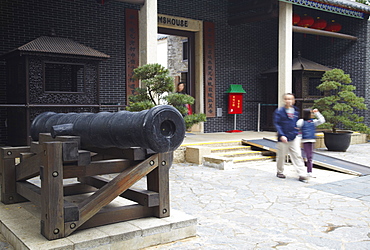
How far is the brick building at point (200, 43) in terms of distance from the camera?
8.42 m

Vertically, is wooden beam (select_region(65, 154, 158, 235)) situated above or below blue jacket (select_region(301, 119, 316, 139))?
below

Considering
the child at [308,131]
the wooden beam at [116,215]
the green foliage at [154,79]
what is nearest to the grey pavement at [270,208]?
the wooden beam at [116,215]

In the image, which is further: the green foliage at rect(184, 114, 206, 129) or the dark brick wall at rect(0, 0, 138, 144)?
the dark brick wall at rect(0, 0, 138, 144)

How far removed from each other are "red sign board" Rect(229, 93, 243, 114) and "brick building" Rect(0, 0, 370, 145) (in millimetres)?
221

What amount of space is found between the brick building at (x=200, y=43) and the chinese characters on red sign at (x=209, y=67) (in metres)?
0.03

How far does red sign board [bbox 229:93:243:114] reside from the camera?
42.0ft

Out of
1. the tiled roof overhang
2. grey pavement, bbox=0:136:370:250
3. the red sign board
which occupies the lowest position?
grey pavement, bbox=0:136:370:250

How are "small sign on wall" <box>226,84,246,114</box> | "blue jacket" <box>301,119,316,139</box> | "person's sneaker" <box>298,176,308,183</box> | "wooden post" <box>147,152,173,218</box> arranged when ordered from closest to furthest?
1. "wooden post" <box>147,152,173,218</box>
2. "person's sneaker" <box>298,176,308,183</box>
3. "blue jacket" <box>301,119,316,139</box>
4. "small sign on wall" <box>226,84,246,114</box>

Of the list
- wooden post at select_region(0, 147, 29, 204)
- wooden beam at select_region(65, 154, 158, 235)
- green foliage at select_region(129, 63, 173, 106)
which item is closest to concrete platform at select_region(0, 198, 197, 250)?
wooden beam at select_region(65, 154, 158, 235)

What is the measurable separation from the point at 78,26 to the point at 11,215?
271 inches

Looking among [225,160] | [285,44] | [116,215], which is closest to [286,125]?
[225,160]

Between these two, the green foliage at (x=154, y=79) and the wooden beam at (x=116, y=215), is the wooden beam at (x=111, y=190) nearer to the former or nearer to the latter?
the wooden beam at (x=116, y=215)

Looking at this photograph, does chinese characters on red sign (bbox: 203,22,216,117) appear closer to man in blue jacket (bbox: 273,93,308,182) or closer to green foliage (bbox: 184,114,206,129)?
green foliage (bbox: 184,114,206,129)

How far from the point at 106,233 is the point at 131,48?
7928 millimetres
